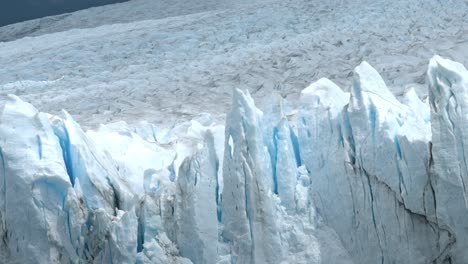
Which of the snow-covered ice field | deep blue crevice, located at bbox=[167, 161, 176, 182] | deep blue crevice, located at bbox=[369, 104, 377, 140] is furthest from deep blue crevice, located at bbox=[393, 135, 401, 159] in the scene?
the snow-covered ice field

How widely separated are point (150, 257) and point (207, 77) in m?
3.86

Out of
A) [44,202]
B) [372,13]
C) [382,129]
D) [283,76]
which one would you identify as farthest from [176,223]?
[372,13]

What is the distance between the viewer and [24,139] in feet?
15.4

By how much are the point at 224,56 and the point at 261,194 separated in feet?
14.9

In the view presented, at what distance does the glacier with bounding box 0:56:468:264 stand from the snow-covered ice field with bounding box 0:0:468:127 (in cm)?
175

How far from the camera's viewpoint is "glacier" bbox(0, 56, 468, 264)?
452cm

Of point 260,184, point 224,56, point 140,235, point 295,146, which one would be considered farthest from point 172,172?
point 224,56

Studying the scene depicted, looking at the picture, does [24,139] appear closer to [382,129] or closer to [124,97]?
[382,129]

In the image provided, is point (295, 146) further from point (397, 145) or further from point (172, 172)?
point (172, 172)

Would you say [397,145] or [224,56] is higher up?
[397,145]

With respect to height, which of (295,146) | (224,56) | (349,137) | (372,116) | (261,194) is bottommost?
(224,56)

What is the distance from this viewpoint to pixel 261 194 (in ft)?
15.1

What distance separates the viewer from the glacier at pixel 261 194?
14.8 ft

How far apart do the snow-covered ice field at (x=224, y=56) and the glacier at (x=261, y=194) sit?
175 cm
